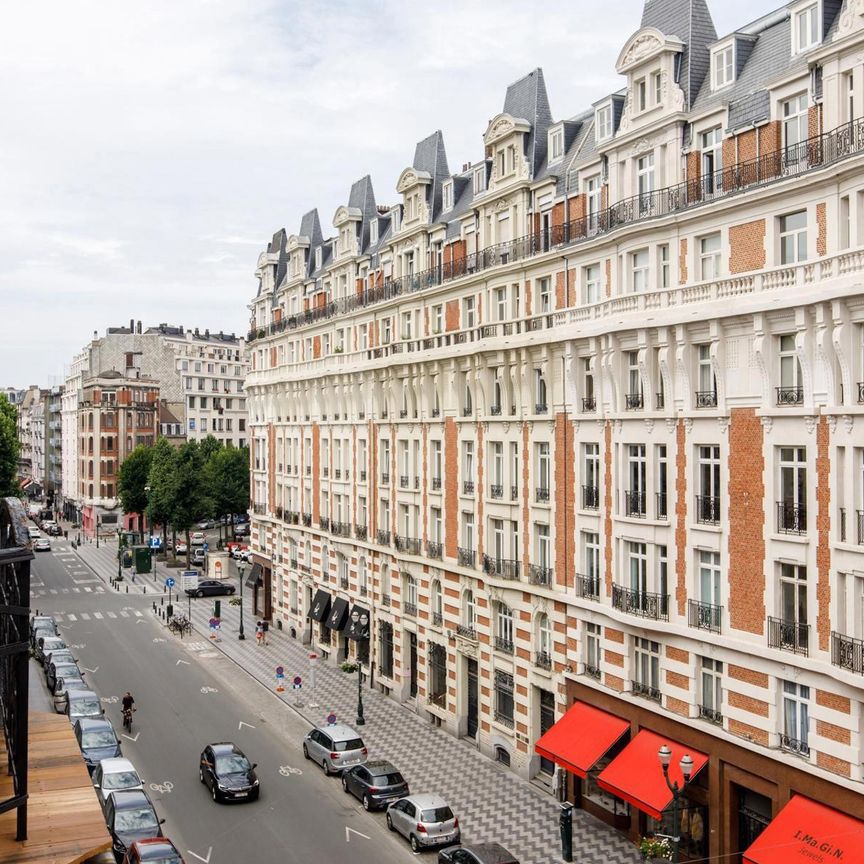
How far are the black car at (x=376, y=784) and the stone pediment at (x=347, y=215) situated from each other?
3215 centimetres

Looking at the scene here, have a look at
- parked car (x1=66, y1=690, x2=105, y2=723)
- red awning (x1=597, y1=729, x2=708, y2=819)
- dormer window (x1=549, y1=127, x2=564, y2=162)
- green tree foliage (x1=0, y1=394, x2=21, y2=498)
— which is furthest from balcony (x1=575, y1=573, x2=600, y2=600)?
green tree foliage (x1=0, y1=394, x2=21, y2=498)

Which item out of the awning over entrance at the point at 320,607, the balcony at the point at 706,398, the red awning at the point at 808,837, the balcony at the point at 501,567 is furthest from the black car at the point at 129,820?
the awning over entrance at the point at 320,607

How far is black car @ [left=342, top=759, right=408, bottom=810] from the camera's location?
33.2 metres

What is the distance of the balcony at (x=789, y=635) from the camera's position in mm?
24703

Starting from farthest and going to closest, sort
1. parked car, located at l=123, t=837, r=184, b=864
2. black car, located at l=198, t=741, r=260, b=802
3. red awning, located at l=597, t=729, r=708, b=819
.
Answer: black car, located at l=198, t=741, r=260, b=802 → red awning, located at l=597, t=729, r=708, b=819 → parked car, located at l=123, t=837, r=184, b=864

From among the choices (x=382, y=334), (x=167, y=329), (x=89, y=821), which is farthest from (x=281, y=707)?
(x=167, y=329)

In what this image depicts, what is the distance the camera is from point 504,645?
1499 inches

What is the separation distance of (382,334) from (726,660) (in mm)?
27946

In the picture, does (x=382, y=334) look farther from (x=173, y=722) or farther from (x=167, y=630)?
(x=167, y=630)

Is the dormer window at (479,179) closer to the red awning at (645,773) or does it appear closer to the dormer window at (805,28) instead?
the dormer window at (805,28)

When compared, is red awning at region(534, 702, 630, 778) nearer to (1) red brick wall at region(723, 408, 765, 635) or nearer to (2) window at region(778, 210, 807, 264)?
(1) red brick wall at region(723, 408, 765, 635)

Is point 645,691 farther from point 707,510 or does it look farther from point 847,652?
point 847,652

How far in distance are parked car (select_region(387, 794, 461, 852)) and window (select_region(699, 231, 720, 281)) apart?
18905 mm

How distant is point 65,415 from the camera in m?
142
